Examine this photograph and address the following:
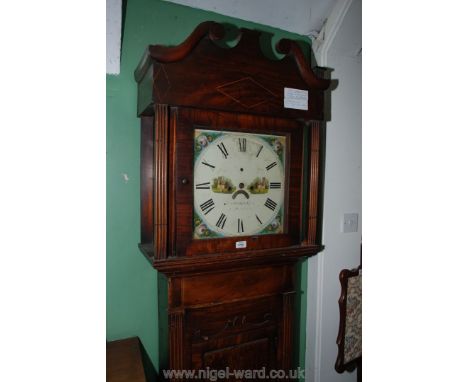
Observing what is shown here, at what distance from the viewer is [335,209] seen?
1565 millimetres

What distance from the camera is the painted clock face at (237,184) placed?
106cm

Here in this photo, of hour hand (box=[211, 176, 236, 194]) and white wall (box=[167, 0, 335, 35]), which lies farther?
white wall (box=[167, 0, 335, 35])

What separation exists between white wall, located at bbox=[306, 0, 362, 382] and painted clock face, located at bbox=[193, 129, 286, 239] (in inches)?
18.6

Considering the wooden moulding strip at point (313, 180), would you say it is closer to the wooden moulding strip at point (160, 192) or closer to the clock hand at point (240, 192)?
the clock hand at point (240, 192)

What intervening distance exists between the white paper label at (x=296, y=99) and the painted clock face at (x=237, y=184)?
0.14m

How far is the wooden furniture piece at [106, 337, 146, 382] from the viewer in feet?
3.27

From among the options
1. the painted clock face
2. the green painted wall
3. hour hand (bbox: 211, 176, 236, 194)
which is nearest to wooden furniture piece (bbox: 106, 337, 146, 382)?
the green painted wall

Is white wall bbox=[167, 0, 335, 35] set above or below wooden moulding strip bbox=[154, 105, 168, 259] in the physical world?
above

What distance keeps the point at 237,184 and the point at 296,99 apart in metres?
0.42

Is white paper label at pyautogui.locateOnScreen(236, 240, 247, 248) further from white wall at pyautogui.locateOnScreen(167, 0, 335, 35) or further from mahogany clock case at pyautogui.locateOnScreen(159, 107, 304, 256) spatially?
white wall at pyautogui.locateOnScreen(167, 0, 335, 35)
